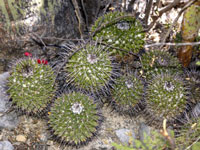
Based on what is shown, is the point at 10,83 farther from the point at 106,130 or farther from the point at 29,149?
the point at 106,130

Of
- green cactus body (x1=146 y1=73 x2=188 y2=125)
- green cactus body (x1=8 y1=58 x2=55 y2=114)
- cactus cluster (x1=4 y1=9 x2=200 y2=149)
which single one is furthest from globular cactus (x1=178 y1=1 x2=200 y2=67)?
green cactus body (x1=8 y1=58 x2=55 y2=114)

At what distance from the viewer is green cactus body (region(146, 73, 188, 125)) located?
99.1 inches

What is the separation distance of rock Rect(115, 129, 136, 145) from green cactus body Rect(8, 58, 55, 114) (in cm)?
85

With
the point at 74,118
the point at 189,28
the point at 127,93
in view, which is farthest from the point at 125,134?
the point at 189,28

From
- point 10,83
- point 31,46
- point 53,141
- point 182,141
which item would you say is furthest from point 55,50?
point 182,141

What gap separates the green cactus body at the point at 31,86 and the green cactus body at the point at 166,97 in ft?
3.46

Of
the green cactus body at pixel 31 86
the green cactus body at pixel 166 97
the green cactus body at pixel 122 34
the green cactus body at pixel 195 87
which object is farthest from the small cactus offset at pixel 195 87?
the green cactus body at pixel 31 86

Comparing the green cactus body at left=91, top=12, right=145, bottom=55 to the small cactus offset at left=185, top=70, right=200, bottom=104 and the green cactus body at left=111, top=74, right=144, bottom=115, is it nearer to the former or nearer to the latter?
the green cactus body at left=111, top=74, right=144, bottom=115

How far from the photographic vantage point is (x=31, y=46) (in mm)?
3137

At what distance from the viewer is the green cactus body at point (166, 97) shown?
2.52 m

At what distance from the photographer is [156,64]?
2.86 meters

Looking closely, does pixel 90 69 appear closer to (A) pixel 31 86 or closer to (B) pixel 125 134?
(A) pixel 31 86

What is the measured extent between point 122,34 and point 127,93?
2.18 feet

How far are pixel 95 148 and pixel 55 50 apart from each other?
1.40m
